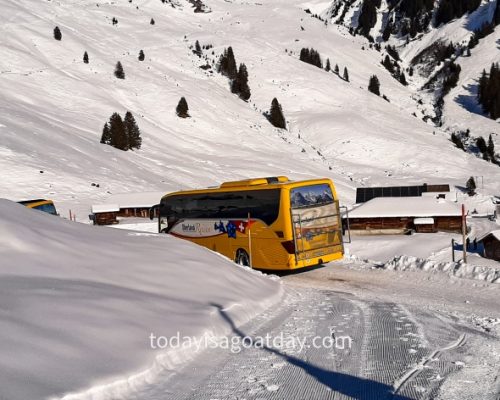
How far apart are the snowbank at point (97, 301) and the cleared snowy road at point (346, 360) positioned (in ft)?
1.59

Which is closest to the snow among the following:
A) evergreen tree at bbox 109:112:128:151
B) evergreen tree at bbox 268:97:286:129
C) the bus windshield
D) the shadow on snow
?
the shadow on snow

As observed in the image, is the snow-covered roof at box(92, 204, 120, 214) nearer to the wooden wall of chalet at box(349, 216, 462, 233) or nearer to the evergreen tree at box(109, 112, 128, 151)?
the wooden wall of chalet at box(349, 216, 462, 233)

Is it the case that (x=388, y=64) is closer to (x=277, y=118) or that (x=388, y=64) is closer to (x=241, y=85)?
(x=241, y=85)

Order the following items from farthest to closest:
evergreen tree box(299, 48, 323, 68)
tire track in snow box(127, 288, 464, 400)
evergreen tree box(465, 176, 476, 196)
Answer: evergreen tree box(299, 48, 323, 68) → evergreen tree box(465, 176, 476, 196) → tire track in snow box(127, 288, 464, 400)

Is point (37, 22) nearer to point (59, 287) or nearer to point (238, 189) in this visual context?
point (238, 189)

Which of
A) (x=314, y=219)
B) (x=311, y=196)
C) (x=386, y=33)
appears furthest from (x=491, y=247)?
(x=386, y=33)

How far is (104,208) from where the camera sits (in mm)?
36500

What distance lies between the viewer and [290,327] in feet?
28.3

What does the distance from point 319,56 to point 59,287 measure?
4414 inches

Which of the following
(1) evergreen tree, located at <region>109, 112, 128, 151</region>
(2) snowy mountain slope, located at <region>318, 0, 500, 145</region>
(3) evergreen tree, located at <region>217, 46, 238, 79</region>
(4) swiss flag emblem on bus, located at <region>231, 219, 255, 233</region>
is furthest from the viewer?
(2) snowy mountain slope, located at <region>318, 0, 500, 145</region>

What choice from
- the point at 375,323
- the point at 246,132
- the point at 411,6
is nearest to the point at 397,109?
the point at 246,132

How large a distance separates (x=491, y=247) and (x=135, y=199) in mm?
25560

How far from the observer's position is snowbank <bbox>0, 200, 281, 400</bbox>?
17.6 ft

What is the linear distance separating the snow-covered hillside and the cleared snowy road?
31.9m
